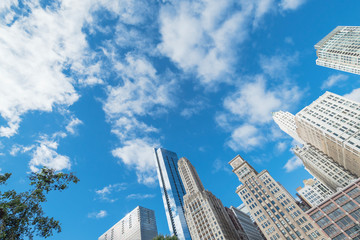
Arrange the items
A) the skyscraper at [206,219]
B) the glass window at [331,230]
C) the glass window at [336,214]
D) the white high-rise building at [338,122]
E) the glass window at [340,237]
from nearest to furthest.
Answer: the glass window at [340,237] → the glass window at [331,230] → the glass window at [336,214] → the white high-rise building at [338,122] → the skyscraper at [206,219]

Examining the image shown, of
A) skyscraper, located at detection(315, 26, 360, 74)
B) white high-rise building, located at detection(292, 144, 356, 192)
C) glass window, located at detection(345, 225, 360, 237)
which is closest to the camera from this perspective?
glass window, located at detection(345, 225, 360, 237)

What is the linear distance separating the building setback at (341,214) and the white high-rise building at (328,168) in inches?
1782

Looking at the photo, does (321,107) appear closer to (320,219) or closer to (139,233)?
(320,219)

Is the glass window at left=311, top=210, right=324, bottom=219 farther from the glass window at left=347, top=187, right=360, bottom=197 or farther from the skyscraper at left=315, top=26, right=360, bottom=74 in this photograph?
the skyscraper at left=315, top=26, right=360, bottom=74

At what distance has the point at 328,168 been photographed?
143875 millimetres

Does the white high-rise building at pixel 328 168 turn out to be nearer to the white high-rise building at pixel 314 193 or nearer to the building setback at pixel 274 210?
the white high-rise building at pixel 314 193

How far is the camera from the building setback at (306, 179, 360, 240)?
73.5 meters

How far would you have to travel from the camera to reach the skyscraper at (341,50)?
14625cm

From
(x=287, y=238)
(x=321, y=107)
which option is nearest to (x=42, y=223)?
(x=287, y=238)

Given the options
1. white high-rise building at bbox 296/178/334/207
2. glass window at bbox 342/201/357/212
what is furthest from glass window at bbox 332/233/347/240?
white high-rise building at bbox 296/178/334/207

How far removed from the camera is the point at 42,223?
1922 cm

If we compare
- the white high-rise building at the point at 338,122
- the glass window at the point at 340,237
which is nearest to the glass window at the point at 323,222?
the glass window at the point at 340,237

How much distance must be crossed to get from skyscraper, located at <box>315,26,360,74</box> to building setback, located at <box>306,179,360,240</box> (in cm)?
11532

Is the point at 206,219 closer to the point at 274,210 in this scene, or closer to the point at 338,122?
the point at 274,210
